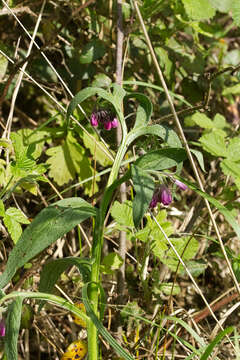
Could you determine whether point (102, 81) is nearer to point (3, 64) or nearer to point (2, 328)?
point (3, 64)

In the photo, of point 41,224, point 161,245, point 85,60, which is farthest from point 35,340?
point 85,60

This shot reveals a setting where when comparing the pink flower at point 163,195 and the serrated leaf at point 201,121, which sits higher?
the pink flower at point 163,195

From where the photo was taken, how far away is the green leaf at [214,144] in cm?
189

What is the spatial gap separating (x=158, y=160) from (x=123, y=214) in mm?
517

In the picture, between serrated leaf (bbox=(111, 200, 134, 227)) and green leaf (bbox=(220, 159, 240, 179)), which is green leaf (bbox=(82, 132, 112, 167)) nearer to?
serrated leaf (bbox=(111, 200, 134, 227))

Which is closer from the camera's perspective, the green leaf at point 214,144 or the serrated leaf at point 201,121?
the green leaf at point 214,144

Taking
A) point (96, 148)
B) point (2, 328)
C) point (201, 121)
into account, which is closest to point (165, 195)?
point (2, 328)

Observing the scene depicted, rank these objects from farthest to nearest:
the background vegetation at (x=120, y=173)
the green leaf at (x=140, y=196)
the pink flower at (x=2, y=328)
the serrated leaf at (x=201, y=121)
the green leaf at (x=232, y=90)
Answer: the green leaf at (x=232, y=90) → the serrated leaf at (x=201, y=121) → the background vegetation at (x=120, y=173) → the pink flower at (x=2, y=328) → the green leaf at (x=140, y=196)

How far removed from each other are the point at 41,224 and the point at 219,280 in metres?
1.30

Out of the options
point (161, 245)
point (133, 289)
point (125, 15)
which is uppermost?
point (125, 15)

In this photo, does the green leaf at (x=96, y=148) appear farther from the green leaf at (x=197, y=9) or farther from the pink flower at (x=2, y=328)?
the pink flower at (x=2, y=328)

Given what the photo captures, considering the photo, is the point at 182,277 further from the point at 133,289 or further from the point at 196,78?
the point at 196,78

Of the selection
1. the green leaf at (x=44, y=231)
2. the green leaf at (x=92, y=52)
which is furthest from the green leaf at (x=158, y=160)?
the green leaf at (x=92, y=52)

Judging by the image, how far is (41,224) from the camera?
115 centimetres
